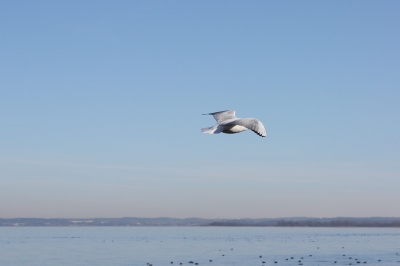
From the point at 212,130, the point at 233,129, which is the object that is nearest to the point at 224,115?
the point at 233,129

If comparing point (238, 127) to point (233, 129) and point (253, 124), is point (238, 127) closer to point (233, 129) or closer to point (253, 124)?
point (233, 129)

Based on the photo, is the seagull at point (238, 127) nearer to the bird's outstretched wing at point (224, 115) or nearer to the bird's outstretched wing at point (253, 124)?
the bird's outstretched wing at point (253, 124)

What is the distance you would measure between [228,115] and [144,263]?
1827 inches

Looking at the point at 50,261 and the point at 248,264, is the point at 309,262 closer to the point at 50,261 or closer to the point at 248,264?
the point at 248,264

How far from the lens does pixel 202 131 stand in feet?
39.1

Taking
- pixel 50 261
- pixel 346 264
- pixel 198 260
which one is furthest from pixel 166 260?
pixel 346 264

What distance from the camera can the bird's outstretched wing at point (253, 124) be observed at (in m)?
11.1

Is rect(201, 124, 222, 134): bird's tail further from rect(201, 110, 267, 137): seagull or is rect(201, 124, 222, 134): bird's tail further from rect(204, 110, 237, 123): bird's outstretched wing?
rect(204, 110, 237, 123): bird's outstretched wing

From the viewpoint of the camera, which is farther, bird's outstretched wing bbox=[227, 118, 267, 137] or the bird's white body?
the bird's white body

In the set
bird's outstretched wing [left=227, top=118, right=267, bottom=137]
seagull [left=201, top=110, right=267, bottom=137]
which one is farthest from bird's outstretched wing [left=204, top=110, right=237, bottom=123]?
bird's outstretched wing [left=227, top=118, right=267, bottom=137]

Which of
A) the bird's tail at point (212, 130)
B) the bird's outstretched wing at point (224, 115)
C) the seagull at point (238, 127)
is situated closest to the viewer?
the seagull at point (238, 127)

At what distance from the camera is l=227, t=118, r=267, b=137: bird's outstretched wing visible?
11.1 m

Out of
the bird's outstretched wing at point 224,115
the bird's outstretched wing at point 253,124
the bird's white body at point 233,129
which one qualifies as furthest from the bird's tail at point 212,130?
the bird's outstretched wing at point 224,115

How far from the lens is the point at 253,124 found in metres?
11.5
